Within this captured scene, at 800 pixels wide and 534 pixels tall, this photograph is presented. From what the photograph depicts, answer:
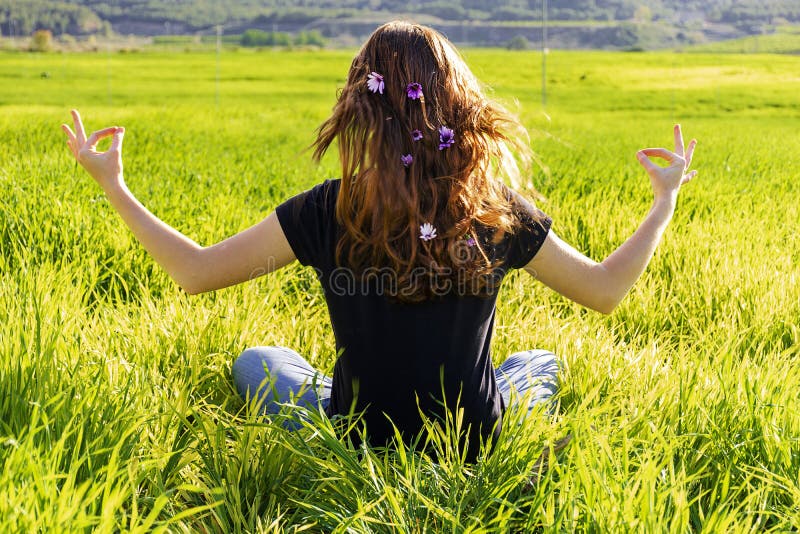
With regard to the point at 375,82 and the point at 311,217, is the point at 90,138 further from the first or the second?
the point at 375,82

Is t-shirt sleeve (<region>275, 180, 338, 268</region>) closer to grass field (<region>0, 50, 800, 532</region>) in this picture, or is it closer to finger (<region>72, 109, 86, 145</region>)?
grass field (<region>0, 50, 800, 532</region>)

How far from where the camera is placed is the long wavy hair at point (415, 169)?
1681mm

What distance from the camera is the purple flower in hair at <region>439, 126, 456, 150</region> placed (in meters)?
1.68

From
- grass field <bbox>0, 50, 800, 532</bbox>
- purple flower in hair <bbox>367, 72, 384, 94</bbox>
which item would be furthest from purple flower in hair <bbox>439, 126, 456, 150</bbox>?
grass field <bbox>0, 50, 800, 532</bbox>

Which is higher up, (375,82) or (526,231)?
(375,82)

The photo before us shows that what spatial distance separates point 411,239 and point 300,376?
739mm

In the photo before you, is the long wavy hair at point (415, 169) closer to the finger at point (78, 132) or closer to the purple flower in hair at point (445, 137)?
the purple flower in hair at point (445, 137)

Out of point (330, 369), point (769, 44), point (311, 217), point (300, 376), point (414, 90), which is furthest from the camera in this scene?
point (769, 44)

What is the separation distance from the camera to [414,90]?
1.67m

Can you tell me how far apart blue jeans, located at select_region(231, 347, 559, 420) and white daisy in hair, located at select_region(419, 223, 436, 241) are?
641 millimetres

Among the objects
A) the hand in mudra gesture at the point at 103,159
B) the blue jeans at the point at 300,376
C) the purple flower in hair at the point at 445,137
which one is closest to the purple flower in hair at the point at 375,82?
the purple flower in hair at the point at 445,137

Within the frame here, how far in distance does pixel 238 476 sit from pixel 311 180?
4.38 m

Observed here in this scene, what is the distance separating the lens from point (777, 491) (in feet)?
5.79

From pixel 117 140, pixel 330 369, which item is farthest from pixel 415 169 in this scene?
pixel 330 369
